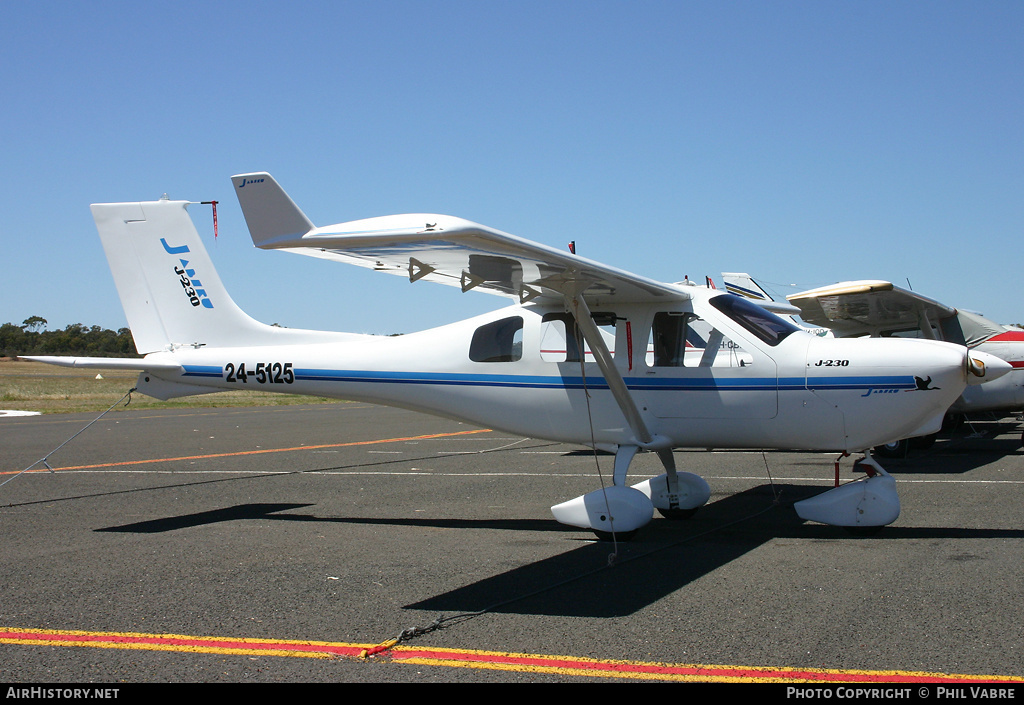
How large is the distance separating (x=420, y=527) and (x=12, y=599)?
12.2 feet

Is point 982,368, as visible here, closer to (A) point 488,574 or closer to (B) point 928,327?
(A) point 488,574

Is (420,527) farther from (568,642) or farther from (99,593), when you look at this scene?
(568,642)

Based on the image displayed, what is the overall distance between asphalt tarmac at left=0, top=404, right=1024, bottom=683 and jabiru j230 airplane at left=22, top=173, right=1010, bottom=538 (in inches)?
32.4

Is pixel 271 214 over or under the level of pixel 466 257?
over

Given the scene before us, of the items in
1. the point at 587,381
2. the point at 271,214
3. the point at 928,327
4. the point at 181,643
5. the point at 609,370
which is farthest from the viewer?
the point at 928,327

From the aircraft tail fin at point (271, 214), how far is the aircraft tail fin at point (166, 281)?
12.2 ft

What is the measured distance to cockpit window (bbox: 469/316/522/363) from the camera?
28.0 ft

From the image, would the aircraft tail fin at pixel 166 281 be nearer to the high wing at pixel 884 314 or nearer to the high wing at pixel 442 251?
the high wing at pixel 442 251

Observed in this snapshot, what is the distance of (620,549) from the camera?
729 centimetres

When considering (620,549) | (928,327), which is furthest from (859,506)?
(928,327)

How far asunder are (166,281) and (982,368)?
820 centimetres

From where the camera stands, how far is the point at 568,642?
4637mm

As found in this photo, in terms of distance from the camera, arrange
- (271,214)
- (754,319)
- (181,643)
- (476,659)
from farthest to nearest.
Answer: (754,319)
(271,214)
(181,643)
(476,659)
